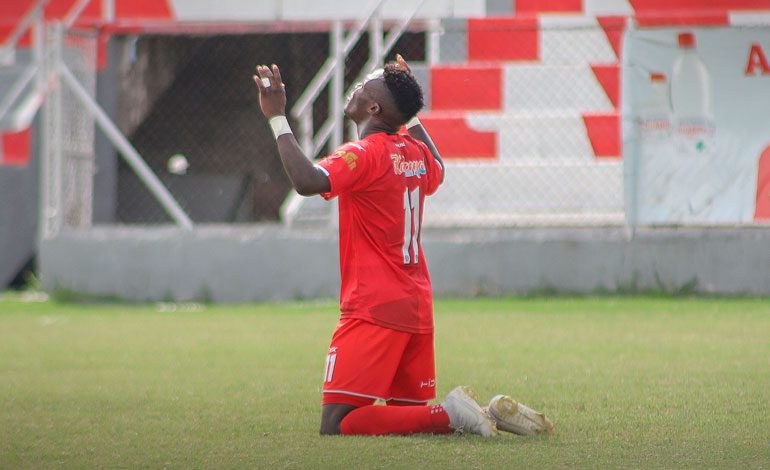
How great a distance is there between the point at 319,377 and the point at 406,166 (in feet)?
6.56

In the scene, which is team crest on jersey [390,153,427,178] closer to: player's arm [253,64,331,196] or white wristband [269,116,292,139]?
player's arm [253,64,331,196]

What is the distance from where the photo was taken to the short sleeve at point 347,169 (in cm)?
476

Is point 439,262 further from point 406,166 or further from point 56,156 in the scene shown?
point 406,166

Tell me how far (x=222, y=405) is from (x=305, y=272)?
212 inches

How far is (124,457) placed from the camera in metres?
4.46

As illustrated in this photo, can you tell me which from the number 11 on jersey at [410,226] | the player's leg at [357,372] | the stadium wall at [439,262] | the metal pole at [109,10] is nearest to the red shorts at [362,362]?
the player's leg at [357,372]

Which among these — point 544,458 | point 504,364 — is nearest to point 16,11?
point 504,364

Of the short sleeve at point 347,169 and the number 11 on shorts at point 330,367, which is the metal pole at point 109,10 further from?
the number 11 on shorts at point 330,367

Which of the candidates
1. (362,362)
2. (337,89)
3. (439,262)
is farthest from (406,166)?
(337,89)

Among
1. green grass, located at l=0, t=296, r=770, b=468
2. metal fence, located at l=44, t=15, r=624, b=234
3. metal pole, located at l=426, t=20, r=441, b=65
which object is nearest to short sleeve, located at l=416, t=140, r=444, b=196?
green grass, located at l=0, t=296, r=770, b=468

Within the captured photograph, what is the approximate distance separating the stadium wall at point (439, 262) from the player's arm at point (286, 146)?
6.24 meters

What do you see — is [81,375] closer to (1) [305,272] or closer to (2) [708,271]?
(1) [305,272]

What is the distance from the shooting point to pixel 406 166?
509 centimetres

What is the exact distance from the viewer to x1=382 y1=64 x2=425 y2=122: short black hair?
506 cm
